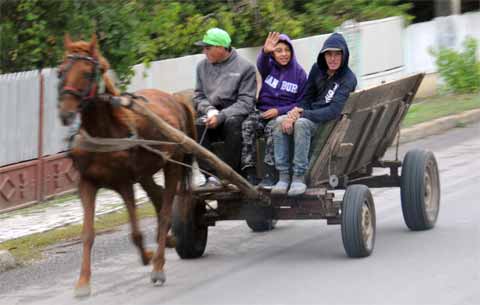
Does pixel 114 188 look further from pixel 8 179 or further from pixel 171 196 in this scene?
pixel 8 179

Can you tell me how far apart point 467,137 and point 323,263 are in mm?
7772

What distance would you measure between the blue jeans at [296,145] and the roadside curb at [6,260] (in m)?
2.55

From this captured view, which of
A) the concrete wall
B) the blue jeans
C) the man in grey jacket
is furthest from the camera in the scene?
the concrete wall

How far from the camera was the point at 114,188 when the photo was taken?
783 cm

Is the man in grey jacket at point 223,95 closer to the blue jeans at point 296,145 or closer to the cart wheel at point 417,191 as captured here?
the blue jeans at point 296,145

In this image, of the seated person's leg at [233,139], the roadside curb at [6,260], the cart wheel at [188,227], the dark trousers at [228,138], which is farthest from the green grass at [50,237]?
the seated person's leg at [233,139]

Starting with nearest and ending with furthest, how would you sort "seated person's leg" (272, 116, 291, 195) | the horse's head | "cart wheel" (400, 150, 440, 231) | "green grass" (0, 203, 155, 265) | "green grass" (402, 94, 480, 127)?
the horse's head < "seated person's leg" (272, 116, 291, 195) < "cart wheel" (400, 150, 440, 231) < "green grass" (0, 203, 155, 265) < "green grass" (402, 94, 480, 127)

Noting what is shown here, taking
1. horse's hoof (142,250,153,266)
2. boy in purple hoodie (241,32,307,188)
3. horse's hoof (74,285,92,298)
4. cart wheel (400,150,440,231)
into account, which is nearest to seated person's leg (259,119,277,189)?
boy in purple hoodie (241,32,307,188)

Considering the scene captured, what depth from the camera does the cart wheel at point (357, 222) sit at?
27.2ft

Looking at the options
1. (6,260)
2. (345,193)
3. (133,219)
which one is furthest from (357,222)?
(6,260)

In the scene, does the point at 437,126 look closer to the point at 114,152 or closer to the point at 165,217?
the point at 165,217

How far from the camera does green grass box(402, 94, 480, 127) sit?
659 inches

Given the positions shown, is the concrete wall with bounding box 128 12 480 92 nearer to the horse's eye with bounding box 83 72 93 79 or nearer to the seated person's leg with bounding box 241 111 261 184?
the seated person's leg with bounding box 241 111 261 184

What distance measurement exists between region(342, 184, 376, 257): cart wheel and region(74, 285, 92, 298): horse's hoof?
→ 87.1 inches
